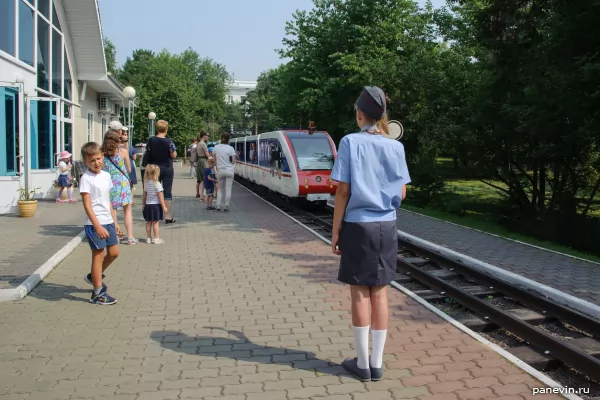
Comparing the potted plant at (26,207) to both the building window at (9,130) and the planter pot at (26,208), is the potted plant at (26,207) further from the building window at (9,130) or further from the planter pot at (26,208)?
the building window at (9,130)

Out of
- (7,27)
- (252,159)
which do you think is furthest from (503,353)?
(252,159)

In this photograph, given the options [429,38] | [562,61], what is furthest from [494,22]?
[429,38]

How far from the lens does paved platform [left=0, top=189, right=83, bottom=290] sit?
7.10 meters

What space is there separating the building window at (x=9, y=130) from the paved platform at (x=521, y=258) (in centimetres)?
891

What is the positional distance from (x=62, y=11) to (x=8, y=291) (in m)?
15.9

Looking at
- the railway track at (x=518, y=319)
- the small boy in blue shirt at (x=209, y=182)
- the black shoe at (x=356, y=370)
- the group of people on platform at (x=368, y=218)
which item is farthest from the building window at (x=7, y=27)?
the black shoe at (x=356, y=370)

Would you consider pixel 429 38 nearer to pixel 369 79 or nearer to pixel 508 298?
pixel 369 79

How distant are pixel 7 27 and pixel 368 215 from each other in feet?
41.8

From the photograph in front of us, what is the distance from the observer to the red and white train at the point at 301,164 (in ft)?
49.0

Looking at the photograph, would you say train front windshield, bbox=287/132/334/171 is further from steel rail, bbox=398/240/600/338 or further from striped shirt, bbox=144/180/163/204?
steel rail, bbox=398/240/600/338

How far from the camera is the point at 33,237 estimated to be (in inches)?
376

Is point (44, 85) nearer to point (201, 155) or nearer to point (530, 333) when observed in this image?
point (201, 155)

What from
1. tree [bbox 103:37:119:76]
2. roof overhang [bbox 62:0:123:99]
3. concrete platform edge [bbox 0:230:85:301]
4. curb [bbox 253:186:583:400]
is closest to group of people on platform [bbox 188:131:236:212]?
concrete platform edge [bbox 0:230:85:301]

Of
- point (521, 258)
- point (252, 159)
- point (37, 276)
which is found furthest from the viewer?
point (252, 159)
